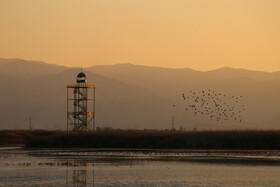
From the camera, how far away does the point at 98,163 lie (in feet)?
203

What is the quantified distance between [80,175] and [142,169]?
6561 millimetres

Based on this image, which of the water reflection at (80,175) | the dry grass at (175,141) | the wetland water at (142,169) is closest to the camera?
the water reflection at (80,175)

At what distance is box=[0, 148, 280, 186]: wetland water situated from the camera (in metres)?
47.5

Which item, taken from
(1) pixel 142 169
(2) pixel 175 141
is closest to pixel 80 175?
(1) pixel 142 169

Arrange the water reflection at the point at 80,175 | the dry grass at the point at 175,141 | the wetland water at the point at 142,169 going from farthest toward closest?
the dry grass at the point at 175,141
the wetland water at the point at 142,169
the water reflection at the point at 80,175

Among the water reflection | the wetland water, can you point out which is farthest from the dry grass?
the water reflection

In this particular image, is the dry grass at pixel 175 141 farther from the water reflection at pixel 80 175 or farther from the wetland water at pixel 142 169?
the water reflection at pixel 80 175

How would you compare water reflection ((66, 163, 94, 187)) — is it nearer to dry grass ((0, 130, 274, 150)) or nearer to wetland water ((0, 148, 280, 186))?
wetland water ((0, 148, 280, 186))

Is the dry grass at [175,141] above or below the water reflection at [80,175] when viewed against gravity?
above

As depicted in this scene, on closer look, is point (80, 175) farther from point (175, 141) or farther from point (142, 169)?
point (175, 141)

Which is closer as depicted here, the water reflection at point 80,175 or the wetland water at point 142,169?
the water reflection at point 80,175

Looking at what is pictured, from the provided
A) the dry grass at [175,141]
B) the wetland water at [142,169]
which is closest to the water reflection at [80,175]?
the wetland water at [142,169]

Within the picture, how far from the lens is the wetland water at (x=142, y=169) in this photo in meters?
47.5

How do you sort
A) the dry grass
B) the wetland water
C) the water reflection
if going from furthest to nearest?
the dry grass < the wetland water < the water reflection
